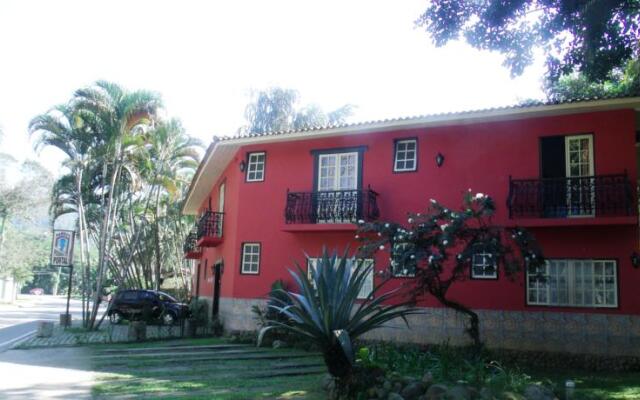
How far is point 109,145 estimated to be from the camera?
19812 millimetres

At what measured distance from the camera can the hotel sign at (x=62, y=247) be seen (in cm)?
1962

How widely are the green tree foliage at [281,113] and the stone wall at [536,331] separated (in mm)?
19191

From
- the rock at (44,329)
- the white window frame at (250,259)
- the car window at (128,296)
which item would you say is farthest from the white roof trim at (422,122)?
the rock at (44,329)

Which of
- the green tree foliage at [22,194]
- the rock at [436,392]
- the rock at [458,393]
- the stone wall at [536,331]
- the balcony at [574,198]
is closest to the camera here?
the rock at [458,393]

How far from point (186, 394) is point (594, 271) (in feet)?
32.6

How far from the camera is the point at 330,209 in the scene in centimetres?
1638

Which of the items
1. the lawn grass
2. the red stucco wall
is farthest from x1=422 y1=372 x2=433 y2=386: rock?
the red stucco wall

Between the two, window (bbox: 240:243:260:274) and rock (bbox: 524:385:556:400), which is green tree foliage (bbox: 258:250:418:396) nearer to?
rock (bbox: 524:385:556:400)

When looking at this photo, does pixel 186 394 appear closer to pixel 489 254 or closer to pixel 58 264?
pixel 489 254

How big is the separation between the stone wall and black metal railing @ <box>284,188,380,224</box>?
124 inches

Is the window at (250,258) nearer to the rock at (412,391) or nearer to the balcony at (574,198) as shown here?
the balcony at (574,198)

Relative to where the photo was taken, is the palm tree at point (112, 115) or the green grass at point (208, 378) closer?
the green grass at point (208, 378)

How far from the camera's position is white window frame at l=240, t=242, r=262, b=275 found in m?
17.7

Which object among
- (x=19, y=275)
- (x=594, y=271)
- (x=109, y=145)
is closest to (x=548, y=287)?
(x=594, y=271)
